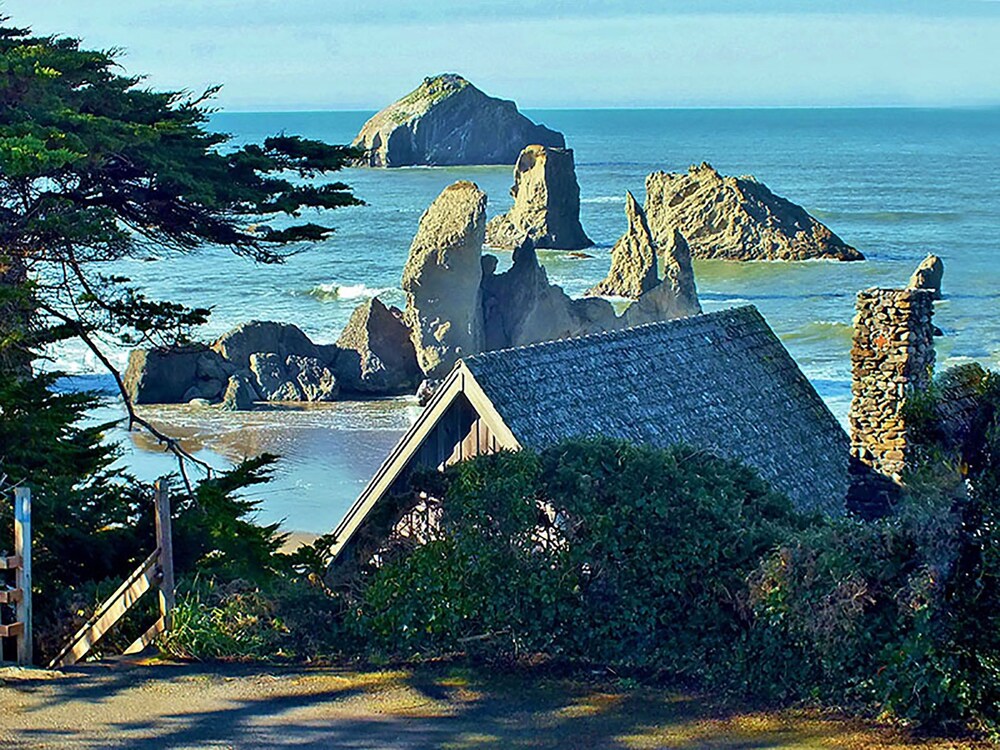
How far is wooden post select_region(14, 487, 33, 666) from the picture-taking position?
9414mm

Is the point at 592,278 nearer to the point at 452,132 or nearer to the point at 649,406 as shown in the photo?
the point at 649,406

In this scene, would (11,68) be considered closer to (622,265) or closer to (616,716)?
(616,716)

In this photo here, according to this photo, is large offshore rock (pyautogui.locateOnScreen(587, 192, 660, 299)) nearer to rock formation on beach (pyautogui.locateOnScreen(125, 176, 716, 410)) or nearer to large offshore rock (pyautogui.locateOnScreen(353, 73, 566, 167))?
rock formation on beach (pyautogui.locateOnScreen(125, 176, 716, 410))

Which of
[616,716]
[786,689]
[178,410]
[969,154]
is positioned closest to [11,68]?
[616,716]

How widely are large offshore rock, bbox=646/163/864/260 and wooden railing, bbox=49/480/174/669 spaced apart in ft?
210

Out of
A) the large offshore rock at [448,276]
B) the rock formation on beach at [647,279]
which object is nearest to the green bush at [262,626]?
the large offshore rock at [448,276]

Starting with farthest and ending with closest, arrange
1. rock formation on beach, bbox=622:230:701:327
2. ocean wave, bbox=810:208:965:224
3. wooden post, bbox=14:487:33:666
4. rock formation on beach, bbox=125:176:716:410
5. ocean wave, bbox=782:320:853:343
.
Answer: ocean wave, bbox=810:208:965:224 → rock formation on beach, bbox=622:230:701:327 → ocean wave, bbox=782:320:853:343 → rock formation on beach, bbox=125:176:716:410 → wooden post, bbox=14:487:33:666

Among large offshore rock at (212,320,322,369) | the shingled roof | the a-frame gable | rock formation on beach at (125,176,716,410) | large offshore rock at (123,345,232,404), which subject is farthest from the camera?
large offshore rock at (212,320,322,369)

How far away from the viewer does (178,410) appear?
4222 cm

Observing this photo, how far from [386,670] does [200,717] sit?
1.34m

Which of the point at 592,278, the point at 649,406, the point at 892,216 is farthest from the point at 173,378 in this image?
the point at 892,216

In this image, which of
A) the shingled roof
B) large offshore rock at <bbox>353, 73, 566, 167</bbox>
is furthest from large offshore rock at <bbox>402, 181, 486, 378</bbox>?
large offshore rock at <bbox>353, 73, 566, 167</bbox>

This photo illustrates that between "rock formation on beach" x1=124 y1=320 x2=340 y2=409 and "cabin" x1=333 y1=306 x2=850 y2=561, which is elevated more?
"cabin" x1=333 y1=306 x2=850 y2=561

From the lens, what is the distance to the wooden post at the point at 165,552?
32.6 feet
